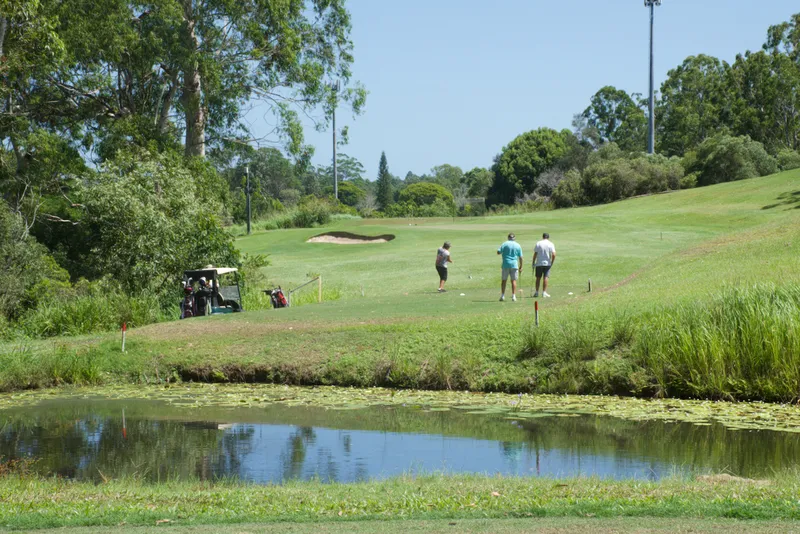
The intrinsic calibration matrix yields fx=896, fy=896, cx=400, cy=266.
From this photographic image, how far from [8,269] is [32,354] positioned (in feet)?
32.3

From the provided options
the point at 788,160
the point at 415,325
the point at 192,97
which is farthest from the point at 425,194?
the point at 415,325

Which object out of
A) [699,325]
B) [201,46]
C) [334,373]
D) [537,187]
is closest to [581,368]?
[699,325]

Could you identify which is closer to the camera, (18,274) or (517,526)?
(517,526)

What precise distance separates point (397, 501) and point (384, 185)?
443ft

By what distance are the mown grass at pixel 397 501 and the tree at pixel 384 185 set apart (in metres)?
128

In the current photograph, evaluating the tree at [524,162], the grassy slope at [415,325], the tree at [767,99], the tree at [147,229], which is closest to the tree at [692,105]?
the tree at [767,99]

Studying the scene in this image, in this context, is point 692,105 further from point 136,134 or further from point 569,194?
point 136,134

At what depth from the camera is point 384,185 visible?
470 ft

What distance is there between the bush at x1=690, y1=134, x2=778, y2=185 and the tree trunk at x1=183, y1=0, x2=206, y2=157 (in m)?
49.1

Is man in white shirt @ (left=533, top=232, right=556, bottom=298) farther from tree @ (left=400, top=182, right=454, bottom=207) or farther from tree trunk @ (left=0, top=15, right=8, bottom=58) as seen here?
tree @ (left=400, top=182, right=454, bottom=207)

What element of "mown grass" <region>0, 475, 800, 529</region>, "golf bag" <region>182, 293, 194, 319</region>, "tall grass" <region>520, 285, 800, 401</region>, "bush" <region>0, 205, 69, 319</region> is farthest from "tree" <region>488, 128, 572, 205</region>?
"mown grass" <region>0, 475, 800, 529</region>

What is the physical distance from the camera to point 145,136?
4162cm

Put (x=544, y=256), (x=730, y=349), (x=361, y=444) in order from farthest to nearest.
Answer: (x=544, y=256), (x=730, y=349), (x=361, y=444)

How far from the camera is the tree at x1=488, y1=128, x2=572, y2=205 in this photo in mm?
107875
